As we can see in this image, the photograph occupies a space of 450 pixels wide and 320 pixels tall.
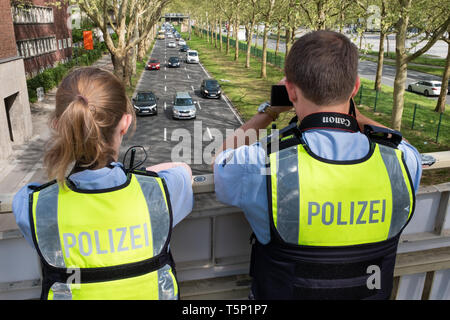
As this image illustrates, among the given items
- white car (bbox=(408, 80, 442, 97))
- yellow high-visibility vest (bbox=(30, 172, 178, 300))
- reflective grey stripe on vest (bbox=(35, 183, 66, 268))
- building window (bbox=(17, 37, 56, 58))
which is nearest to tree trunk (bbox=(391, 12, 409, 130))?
yellow high-visibility vest (bbox=(30, 172, 178, 300))

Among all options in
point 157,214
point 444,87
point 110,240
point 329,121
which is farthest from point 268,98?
point 110,240

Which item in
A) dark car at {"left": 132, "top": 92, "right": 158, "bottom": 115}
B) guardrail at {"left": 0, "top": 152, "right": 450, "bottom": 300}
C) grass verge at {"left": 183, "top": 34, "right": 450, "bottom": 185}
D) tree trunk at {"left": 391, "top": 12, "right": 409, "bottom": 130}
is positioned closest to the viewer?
guardrail at {"left": 0, "top": 152, "right": 450, "bottom": 300}

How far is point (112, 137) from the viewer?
6.03ft

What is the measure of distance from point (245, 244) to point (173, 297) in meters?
0.91

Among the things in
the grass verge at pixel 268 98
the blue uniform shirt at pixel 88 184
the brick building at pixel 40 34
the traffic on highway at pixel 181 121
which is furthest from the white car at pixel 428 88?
the blue uniform shirt at pixel 88 184

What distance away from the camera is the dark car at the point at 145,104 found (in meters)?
24.9

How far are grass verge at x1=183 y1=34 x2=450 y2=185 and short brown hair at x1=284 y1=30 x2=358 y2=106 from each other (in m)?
2.19

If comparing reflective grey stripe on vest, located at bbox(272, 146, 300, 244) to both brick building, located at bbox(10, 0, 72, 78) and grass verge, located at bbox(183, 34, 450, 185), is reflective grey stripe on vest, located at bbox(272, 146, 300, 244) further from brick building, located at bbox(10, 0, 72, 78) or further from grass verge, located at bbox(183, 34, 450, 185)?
brick building, located at bbox(10, 0, 72, 78)

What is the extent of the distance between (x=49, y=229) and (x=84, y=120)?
1.73 ft

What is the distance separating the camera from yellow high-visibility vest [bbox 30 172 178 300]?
5.74 feet

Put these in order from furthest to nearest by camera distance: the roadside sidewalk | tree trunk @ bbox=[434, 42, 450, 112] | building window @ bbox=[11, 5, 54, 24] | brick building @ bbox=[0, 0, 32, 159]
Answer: building window @ bbox=[11, 5, 54, 24] < tree trunk @ bbox=[434, 42, 450, 112] < brick building @ bbox=[0, 0, 32, 159] < the roadside sidewalk
